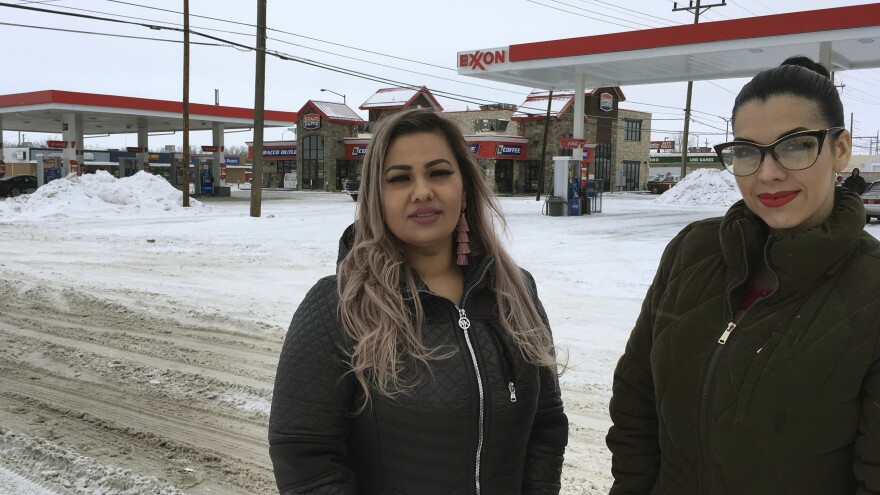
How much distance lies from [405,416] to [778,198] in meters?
1.14

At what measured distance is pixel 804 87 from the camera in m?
1.72

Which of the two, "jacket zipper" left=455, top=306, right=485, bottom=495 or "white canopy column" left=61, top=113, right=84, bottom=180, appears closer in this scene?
"jacket zipper" left=455, top=306, right=485, bottom=495

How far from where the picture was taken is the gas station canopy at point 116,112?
32.8 meters

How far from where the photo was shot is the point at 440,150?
6.98 feet

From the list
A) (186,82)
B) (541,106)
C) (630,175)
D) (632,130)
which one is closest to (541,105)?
(541,106)

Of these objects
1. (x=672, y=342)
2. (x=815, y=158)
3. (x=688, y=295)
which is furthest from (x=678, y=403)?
(x=815, y=158)

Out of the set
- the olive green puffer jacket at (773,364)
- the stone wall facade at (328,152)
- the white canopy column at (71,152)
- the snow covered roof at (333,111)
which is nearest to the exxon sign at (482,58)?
the white canopy column at (71,152)

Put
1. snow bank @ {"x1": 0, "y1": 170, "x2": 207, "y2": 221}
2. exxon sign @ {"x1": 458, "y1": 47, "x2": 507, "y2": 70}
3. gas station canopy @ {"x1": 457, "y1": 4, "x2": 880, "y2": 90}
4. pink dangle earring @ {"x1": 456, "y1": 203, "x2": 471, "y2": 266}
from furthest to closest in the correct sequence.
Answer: snow bank @ {"x1": 0, "y1": 170, "x2": 207, "y2": 221}
exxon sign @ {"x1": 458, "y1": 47, "x2": 507, "y2": 70}
gas station canopy @ {"x1": 457, "y1": 4, "x2": 880, "y2": 90}
pink dangle earring @ {"x1": 456, "y1": 203, "x2": 471, "y2": 266}

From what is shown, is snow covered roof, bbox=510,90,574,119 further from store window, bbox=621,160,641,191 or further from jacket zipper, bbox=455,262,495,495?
jacket zipper, bbox=455,262,495,495

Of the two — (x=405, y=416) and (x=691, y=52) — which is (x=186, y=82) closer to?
(x=691, y=52)

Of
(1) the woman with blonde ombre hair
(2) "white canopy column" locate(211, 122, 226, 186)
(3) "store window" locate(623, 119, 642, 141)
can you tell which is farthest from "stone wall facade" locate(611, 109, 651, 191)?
(1) the woman with blonde ombre hair

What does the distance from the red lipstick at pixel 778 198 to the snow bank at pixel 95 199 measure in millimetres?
24778

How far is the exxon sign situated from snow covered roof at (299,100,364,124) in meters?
32.0

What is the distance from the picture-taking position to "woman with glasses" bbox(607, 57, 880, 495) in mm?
1550
